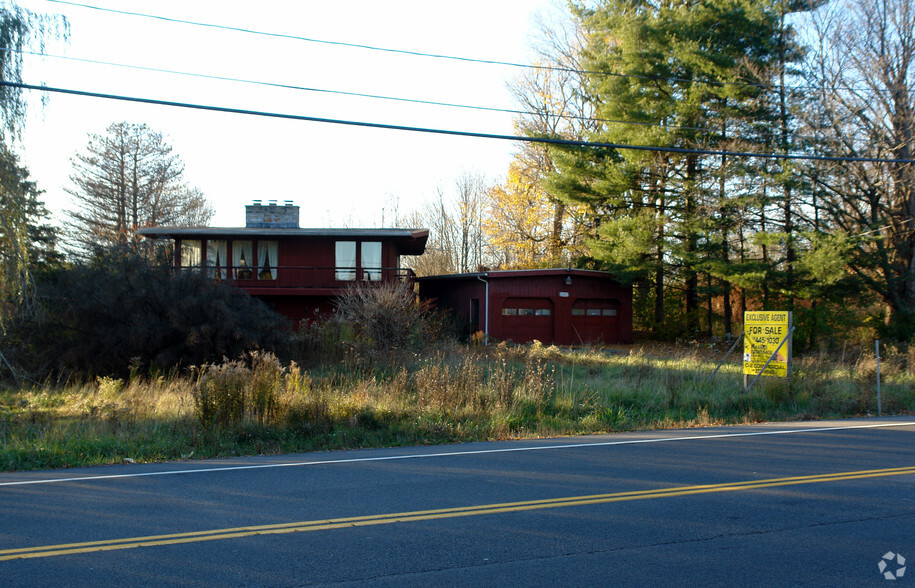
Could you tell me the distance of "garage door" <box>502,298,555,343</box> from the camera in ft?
100

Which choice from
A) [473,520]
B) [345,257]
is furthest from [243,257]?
[473,520]

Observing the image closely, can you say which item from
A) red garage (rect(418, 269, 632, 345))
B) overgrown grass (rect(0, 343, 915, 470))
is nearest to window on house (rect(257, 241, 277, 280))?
red garage (rect(418, 269, 632, 345))

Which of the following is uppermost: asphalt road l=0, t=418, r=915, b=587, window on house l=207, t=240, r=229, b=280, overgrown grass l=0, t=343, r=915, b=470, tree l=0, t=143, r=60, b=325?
window on house l=207, t=240, r=229, b=280

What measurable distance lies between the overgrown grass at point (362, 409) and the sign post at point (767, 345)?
334 millimetres

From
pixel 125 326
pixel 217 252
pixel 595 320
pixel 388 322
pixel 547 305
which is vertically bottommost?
pixel 125 326

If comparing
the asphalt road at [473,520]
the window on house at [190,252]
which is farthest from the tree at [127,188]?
the asphalt road at [473,520]

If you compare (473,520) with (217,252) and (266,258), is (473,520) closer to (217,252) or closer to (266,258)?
(266,258)

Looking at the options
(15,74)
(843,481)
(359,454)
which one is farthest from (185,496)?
(15,74)

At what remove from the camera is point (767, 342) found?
51.3 feet

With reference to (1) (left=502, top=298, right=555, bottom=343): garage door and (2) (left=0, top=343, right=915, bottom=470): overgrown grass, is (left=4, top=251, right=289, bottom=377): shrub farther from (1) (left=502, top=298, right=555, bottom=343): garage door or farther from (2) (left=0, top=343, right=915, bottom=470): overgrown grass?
(1) (left=502, top=298, right=555, bottom=343): garage door

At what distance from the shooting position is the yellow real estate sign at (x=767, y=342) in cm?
1517

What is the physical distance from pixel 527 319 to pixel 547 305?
126cm

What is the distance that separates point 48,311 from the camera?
18422 millimetres

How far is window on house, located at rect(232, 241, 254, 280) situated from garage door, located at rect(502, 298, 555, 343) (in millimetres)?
12137
